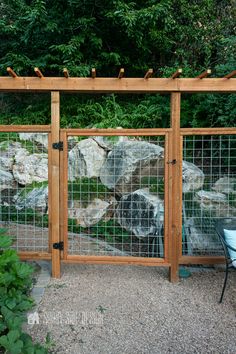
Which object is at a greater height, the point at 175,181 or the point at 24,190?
the point at 175,181

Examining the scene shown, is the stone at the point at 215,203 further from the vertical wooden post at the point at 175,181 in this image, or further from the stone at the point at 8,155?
the stone at the point at 8,155

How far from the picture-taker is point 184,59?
27.2ft

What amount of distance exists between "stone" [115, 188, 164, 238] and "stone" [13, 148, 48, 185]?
2295mm

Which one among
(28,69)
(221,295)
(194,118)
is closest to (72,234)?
(221,295)

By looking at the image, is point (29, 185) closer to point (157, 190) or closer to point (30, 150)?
point (30, 150)

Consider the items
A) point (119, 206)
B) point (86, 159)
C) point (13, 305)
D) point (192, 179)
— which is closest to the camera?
point (13, 305)

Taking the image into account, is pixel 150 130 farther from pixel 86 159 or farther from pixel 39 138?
pixel 39 138

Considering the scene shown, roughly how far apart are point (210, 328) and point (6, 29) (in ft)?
26.3

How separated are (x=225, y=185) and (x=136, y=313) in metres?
2.03

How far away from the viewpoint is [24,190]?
18.0 ft

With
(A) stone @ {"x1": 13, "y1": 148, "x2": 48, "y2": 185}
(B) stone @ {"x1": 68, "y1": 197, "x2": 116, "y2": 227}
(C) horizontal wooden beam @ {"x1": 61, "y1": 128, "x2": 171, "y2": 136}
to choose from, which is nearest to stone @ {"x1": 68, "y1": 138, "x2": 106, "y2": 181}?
(B) stone @ {"x1": 68, "y1": 197, "x2": 116, "y2": 227}

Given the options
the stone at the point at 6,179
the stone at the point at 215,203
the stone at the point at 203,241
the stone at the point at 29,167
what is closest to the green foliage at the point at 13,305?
the stone at the point at 203,241

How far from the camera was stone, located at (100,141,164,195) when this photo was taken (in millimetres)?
4473

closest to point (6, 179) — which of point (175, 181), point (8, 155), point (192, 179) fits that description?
point (8, 155)
